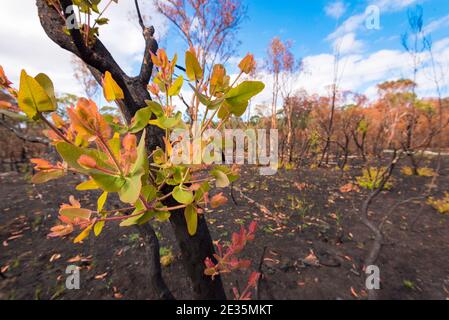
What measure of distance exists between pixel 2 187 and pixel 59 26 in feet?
18.1

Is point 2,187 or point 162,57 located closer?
point 162,57

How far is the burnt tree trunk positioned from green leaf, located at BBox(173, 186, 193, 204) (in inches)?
11.6

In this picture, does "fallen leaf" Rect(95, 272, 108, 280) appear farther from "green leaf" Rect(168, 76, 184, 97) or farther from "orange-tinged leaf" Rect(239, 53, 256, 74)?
"orange-tinged leaf" Rect(239, 53, 256, 74)

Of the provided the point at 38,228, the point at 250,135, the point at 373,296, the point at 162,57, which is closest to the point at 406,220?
the point at 373,296

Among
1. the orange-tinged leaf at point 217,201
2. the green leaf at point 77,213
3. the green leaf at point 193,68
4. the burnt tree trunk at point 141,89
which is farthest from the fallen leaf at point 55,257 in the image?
the green leaf at point 193,68

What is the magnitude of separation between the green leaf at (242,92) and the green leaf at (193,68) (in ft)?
0.26

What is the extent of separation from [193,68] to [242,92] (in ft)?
0.35

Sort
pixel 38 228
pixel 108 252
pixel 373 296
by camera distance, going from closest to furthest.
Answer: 1. pixel 373 296
2. pixel 108 252
3. pixel 38 228

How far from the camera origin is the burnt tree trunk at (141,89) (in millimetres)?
492

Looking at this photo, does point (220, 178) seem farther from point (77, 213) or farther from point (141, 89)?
point (141, 89)

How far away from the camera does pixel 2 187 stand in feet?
13.1

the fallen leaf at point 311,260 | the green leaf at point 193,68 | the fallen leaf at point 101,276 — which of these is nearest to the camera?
the green leaf at point 193,68

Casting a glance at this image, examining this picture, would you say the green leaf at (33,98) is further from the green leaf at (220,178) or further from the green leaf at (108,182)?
the green leaf at (220,178)
